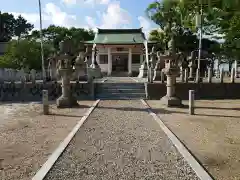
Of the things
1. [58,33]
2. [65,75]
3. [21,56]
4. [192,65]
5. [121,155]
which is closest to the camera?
[121,155]

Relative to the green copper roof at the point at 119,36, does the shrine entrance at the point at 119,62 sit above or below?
below

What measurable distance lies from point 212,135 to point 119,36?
34991 mm

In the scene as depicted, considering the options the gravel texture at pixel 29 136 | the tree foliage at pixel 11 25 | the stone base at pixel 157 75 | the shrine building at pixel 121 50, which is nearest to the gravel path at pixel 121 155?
the gravel texture at pixel 29 136

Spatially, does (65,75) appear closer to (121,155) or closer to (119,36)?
(121,155)

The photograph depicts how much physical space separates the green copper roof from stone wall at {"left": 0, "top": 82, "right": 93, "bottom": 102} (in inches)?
785

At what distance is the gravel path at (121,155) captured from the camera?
19.0 ft

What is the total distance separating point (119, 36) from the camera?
4322 cm

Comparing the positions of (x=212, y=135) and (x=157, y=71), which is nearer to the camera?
(x=212, y=135)

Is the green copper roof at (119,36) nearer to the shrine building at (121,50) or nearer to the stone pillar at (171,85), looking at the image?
the shrine building at (121,50)

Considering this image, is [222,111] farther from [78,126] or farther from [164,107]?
[78,126]

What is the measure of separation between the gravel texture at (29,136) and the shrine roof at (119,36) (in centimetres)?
2622

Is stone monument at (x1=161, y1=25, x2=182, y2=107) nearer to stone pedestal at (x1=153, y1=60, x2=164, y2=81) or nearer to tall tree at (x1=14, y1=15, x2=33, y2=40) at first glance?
stone pedestal at (x1=153, y1=60, x2=164, y2=81)

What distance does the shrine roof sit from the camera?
40.8 meters

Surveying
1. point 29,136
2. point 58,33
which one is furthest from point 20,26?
point 29,136
